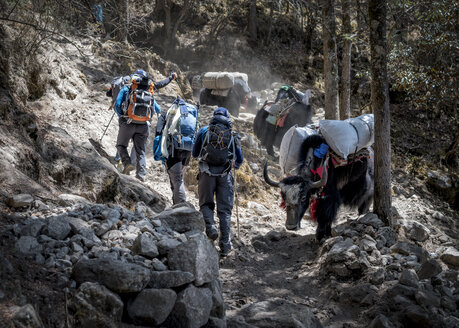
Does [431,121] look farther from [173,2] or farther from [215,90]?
[173,2]

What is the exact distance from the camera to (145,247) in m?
3.05

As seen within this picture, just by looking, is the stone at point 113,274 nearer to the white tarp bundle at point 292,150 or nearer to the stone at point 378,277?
the stone at point 378,277

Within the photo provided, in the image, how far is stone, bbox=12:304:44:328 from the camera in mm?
2015

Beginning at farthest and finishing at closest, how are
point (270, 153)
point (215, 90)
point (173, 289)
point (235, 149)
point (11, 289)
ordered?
point (215, 90), point (270, 153), point (235, 149), point (173, 289), point (11, 289)

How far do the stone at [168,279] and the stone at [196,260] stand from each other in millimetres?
117

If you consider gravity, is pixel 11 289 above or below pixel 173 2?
below

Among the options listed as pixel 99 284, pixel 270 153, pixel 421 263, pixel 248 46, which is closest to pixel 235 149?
pixel 421 263

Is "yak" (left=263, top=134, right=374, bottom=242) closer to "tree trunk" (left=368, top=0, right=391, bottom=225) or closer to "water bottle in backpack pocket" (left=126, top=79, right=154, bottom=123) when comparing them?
"tree trunk" (left=368, top=0, right=391, bottom=225)

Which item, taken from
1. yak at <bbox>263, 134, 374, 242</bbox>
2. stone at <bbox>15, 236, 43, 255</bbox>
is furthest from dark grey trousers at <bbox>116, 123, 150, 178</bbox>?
stone at <bbox>15, 236, 43, 255</bbox>

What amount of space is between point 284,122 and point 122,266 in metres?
8.24

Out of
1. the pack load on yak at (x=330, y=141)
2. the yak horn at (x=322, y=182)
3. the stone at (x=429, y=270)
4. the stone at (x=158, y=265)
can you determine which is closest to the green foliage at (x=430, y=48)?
the pack load on yak at (x=330, y=141)

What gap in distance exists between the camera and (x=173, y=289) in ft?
9.33

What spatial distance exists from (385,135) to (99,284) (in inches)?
168

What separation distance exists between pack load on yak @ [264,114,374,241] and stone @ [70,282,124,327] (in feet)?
11.3
